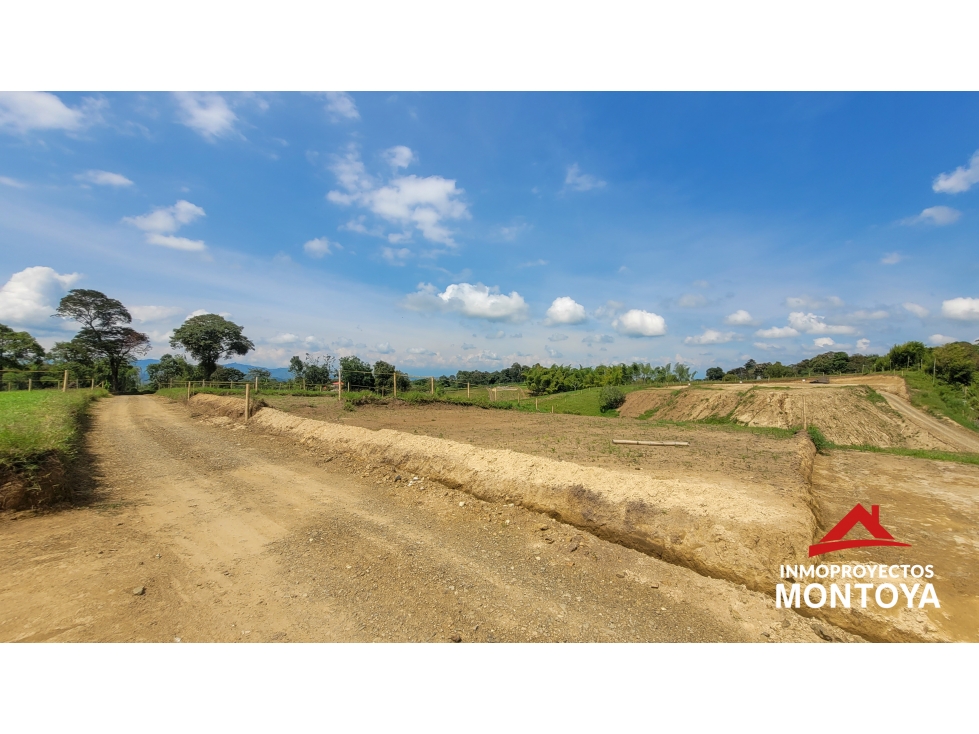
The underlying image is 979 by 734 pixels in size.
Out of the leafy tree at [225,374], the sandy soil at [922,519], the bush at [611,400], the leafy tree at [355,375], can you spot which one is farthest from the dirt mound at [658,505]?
the leafy tree at [225,374]

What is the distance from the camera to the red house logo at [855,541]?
4660 millimetres

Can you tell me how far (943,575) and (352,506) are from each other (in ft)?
26.6

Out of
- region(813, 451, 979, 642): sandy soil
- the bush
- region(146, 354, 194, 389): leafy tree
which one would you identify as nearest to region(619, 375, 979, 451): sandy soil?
the bush

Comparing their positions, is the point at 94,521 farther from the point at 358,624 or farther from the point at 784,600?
the point at 784,600

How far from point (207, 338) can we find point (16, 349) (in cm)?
1751

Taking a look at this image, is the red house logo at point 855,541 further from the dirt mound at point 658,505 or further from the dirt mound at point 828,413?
the dirt mound at point 828,413

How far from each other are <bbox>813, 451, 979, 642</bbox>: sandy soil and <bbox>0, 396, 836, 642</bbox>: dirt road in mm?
877

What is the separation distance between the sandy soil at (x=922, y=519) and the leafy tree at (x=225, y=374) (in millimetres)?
54930

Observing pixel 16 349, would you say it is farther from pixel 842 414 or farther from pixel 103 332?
pixel 842 414

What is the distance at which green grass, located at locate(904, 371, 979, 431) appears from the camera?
81.3 ft

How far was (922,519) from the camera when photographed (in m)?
5.91

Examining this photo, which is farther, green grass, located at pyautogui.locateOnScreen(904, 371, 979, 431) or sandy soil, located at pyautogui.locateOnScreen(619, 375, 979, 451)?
green grass, located at pyautogui.locateOnScreen(904, 371, 979, 431)

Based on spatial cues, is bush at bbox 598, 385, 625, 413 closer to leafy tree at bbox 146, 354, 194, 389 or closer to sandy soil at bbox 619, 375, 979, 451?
sandy soil at bbox 619, 375, 979, 451

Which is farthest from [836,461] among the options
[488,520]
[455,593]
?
[455,593]
